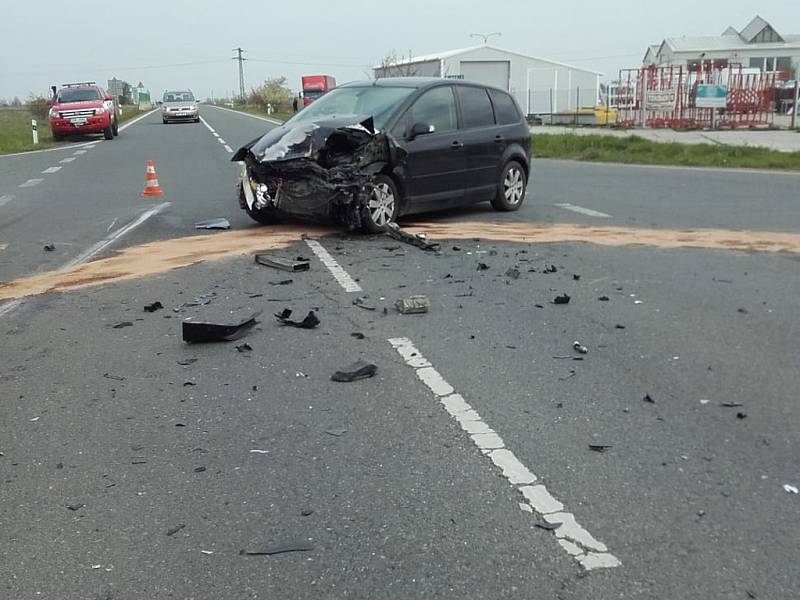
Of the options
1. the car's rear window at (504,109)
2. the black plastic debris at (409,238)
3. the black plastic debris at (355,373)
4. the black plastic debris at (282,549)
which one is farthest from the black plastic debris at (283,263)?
the black plastic debris at (282,549)

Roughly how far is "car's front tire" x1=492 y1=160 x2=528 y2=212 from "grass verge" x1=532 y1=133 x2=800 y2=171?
10159 mm

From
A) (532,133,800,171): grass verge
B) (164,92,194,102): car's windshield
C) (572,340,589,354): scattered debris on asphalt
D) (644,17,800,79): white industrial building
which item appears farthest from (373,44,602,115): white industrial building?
(572,340,589,354): scattered debris on asphalt

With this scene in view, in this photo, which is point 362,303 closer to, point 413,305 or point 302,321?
point 413,305

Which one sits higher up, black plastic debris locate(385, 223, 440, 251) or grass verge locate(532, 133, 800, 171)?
grass verge locate(532, 133, 800, 171)

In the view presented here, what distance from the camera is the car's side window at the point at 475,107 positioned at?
37.5 ft

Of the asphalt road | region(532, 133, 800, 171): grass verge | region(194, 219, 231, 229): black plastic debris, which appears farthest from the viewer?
region(532, 133, 800, 171): grass verge

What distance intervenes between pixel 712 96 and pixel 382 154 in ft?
87.9

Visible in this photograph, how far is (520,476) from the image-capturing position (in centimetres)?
392

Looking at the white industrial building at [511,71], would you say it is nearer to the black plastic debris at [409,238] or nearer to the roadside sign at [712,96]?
the roadside sign at [712,96]

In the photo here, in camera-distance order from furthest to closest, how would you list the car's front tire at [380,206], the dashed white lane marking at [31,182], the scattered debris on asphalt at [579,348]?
the dashed white lane marking at [31,182]
the car's front tire at [380,206]
the scattered debris on asphalt at [579,348]

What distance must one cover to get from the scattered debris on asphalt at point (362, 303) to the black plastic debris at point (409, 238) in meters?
2.20

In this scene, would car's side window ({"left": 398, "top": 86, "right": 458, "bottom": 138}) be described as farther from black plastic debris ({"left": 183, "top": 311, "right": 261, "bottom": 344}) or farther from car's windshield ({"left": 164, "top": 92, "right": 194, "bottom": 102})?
car's windshield ({"left": 164, "top": 92, "right": 194, "bottom": 102})

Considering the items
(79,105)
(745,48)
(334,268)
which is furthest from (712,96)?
(745,48)

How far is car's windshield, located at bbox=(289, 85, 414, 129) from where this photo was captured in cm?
1045
